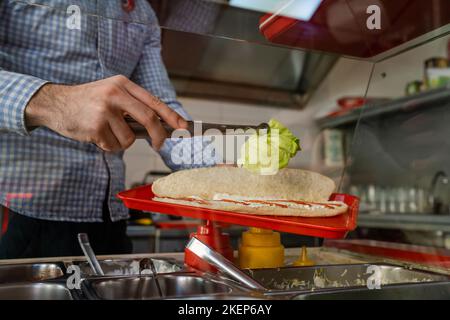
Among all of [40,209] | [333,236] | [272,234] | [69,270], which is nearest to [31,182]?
[40,209]

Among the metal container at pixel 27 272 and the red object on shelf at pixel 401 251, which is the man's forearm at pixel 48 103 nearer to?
the metal container at pixel 27 272

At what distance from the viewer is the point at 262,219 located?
0.80 meters

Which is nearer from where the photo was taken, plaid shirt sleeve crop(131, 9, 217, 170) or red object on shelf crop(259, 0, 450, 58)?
plaid shirt sleeve crop(131, 9, 217, 170)

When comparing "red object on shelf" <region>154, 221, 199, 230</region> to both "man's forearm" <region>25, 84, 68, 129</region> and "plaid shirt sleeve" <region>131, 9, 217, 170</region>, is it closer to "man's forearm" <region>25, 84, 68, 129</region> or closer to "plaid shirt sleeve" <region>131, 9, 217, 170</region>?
"plaid shirt sleeve" <region>131, 9, 217, 170</region>

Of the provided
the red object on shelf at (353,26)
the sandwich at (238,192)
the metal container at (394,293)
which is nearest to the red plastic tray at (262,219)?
the sandwich at (238,192)

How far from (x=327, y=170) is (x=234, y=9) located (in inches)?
16.2

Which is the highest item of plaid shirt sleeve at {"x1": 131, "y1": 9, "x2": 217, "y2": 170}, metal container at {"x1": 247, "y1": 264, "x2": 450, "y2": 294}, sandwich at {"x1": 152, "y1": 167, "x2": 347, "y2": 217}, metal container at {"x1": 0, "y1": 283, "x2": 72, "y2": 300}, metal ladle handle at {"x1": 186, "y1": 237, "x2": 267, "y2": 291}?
plaid shirt sleeve at {"x1": 131, "y1": 9, "x2": 217, "y2": 170}

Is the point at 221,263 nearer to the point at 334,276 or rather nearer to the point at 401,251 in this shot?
the point at 334,276

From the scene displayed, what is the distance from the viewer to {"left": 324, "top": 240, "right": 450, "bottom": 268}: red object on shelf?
981 millimetres

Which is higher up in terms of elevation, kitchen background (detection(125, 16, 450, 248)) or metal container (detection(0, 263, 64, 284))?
kitchen background (detection(125, 16, 450, 248))

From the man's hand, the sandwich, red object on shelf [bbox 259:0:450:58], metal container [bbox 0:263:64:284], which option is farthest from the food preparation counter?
red object on shelf [bbox 259:0:450:58]

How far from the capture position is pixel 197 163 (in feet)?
2.80

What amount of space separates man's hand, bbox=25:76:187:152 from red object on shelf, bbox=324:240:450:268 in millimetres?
620
